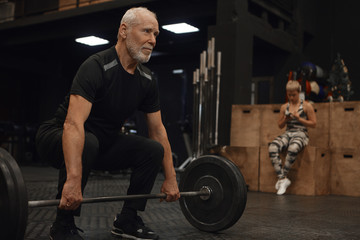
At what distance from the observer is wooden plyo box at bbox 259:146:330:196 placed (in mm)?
4699

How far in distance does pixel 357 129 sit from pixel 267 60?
13.3 ft

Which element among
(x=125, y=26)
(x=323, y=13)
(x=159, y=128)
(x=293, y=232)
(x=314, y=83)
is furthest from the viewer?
(x=323, y=13)

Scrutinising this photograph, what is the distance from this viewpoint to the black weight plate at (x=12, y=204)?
1.44 metres

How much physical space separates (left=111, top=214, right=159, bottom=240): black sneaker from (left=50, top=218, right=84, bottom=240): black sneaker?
27 centimetres

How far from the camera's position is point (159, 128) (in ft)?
7.10

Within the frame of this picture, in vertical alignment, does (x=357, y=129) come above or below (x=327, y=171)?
above

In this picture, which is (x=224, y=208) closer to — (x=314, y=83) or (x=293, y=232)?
(x=293, y=232)

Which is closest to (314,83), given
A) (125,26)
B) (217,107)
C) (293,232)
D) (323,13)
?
(217,107)

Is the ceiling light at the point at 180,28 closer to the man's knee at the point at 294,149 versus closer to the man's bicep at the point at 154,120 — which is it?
the man's knee at the point at 294,149

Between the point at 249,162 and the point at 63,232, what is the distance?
3.53 meters

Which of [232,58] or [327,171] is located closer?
[327,171]

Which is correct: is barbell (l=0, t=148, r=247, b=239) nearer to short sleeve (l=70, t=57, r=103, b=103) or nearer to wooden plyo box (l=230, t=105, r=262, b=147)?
short sleeve (l=70, t=57, r=103, b=103)

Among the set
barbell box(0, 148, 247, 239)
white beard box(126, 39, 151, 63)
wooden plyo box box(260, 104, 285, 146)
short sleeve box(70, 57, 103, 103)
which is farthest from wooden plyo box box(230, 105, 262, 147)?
short sleeve box(70, 57, 103, 103)

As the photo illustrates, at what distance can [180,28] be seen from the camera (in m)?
8.34
